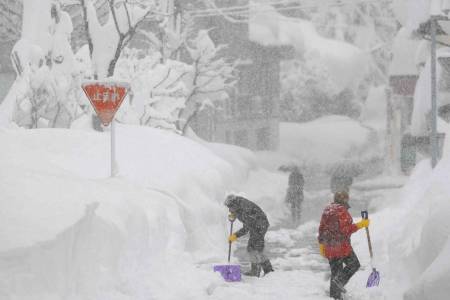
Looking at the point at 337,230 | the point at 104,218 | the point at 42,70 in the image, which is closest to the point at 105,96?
the point at 104,218

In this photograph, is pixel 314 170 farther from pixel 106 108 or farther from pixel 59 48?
pixel 106 108

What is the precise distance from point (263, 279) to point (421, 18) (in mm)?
6489

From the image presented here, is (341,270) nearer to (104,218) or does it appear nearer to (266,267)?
(266,267)

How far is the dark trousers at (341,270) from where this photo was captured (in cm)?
817

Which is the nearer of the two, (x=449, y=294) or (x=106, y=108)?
(x=449, y=294)

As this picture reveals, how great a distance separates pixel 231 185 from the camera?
17547mm

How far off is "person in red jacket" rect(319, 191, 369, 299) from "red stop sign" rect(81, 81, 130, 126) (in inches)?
156

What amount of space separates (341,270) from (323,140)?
109 ft

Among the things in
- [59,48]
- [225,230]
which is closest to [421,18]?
[225,230]

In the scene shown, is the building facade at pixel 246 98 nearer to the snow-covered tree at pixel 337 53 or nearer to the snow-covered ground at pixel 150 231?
the snow-covered tree at pixel 337 53

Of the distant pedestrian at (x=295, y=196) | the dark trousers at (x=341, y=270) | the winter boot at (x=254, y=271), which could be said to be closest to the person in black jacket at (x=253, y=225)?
the winter boot at (x=254, y=271)

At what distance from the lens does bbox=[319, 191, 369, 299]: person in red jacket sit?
810 cm

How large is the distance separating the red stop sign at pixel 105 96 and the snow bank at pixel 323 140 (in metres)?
27.5

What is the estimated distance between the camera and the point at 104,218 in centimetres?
776
